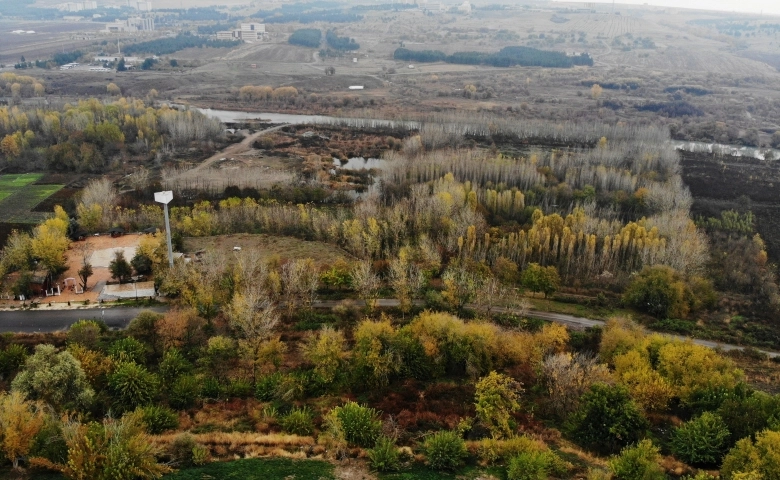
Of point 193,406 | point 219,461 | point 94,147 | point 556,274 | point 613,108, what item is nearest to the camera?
point 219,461

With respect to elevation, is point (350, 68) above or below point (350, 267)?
above

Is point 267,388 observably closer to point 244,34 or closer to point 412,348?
point 412,348

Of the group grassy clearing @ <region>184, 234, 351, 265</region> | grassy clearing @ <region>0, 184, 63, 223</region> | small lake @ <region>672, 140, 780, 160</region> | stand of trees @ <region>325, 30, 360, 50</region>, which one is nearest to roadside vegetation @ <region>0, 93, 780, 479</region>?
grassy clearing @ <region>184, 234, 351, 265</region>

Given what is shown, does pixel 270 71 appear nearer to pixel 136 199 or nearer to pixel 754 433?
pixel 136 199

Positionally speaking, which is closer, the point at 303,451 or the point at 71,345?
the point at 303,451

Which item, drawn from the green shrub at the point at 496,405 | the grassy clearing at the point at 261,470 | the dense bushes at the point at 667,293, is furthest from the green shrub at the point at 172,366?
the dense bushes at the point at 667,293

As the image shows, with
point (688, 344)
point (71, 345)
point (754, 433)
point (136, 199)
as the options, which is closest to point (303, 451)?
point (71, 345)

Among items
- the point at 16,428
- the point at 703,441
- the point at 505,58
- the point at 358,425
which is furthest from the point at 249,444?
the point at 505,58
